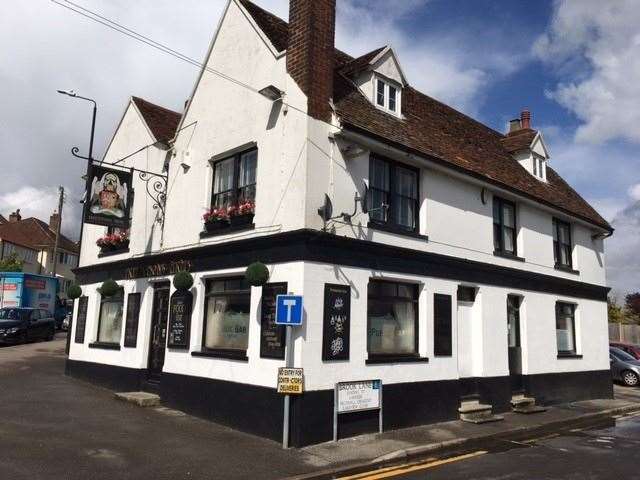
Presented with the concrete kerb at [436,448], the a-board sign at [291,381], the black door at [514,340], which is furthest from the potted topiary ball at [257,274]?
the black door at [514,340]

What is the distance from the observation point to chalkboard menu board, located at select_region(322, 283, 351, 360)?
1016cm

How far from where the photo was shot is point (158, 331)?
14.3m

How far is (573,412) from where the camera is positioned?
583 inches

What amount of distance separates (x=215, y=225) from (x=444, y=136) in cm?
668

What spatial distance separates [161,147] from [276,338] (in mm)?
7672

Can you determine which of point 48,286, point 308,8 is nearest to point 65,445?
point 308,8

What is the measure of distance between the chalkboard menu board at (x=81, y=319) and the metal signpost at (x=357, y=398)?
10.4m

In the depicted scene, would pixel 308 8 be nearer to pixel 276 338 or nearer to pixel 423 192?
pixel 423 192

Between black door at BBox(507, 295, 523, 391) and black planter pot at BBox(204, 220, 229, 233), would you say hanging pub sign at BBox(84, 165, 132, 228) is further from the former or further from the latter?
black door at BBox(507, 295, 523, 391)

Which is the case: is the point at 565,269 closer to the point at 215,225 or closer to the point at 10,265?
the point at 215,225

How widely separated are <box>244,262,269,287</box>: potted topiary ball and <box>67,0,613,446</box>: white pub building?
0.80 feet

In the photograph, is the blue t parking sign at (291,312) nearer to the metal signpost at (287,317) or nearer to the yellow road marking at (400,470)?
the metal signpost at (287,317)

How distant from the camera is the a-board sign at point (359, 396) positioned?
1008cm

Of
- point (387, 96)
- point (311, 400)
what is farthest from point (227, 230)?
point (387, 96)
